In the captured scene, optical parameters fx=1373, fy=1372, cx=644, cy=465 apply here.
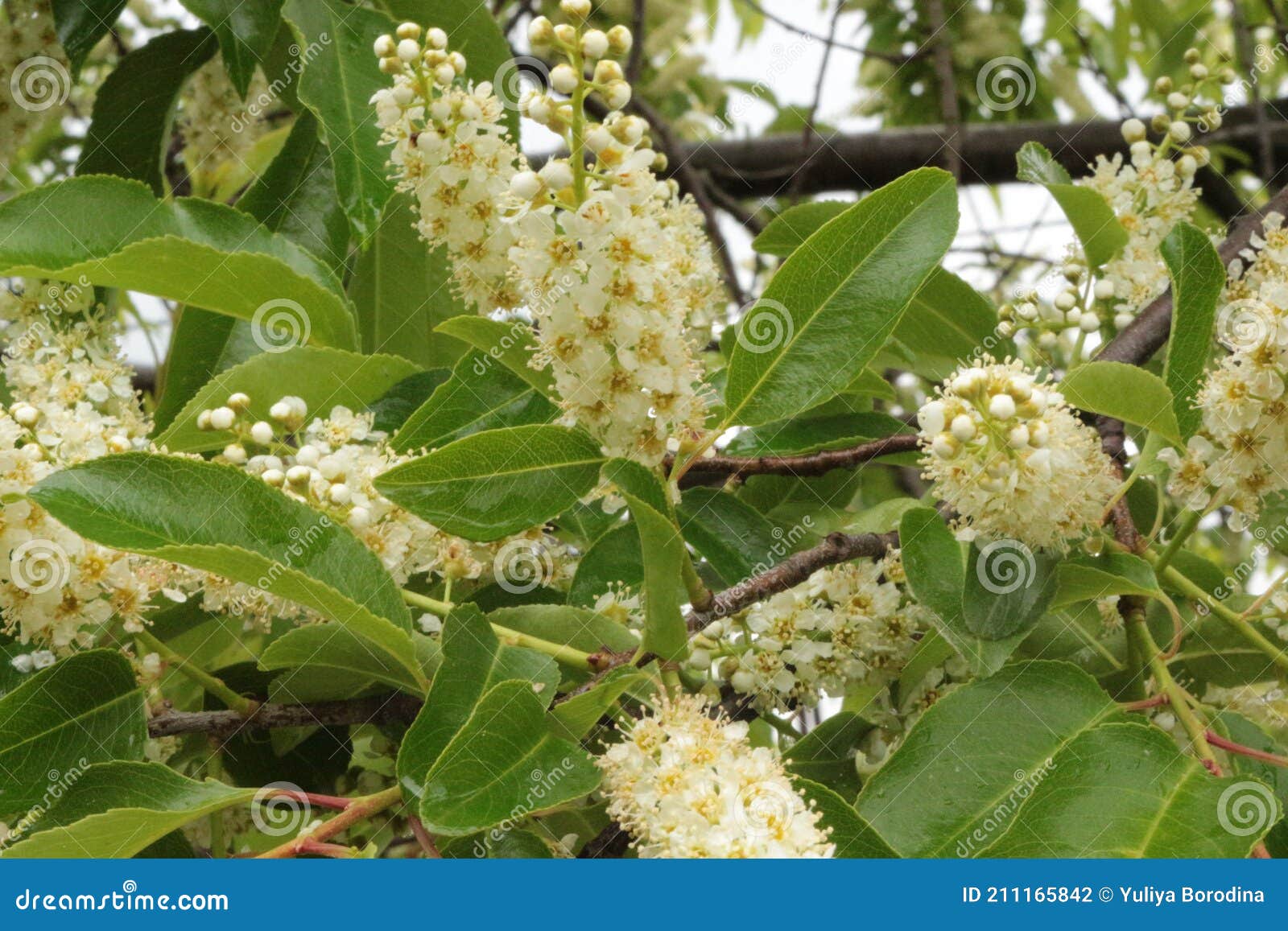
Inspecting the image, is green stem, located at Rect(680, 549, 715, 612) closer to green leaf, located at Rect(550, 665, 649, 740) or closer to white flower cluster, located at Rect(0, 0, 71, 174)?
green leaf, located at Rect(550, 665, 649, 740)

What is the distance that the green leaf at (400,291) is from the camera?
6.51 ft

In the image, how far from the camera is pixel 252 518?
1244 millimetres

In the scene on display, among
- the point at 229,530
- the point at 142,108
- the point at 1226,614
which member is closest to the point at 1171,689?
the point at 1226,614

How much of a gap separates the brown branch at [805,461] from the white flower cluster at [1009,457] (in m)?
0.29

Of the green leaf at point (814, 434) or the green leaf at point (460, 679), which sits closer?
the green leaf at point (460, 679)

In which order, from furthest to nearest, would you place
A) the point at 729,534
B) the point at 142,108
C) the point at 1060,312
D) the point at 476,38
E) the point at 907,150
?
the point at 907,150, the point at 142,108, the point at 476,38, the point at 1060,312, the point at 729,534

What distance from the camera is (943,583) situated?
1.36 metres

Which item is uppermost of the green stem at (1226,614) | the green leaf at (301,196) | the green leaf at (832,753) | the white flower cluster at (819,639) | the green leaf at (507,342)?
the green leaf at (301,196)

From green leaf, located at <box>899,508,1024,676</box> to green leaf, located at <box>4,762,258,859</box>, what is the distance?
2.23 ft

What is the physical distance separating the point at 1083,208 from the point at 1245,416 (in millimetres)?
544

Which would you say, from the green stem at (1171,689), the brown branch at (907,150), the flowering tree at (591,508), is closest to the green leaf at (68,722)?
the flowering tree at (591,508)

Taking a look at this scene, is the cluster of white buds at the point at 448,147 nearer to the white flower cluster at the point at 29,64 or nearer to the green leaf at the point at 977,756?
the green leaf at the point at 977,756

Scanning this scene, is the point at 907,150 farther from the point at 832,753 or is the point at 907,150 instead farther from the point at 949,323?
the point at 832,753

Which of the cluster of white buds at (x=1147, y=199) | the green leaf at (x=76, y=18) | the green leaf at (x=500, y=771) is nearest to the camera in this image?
the green leaf at (x=500, y=771)
